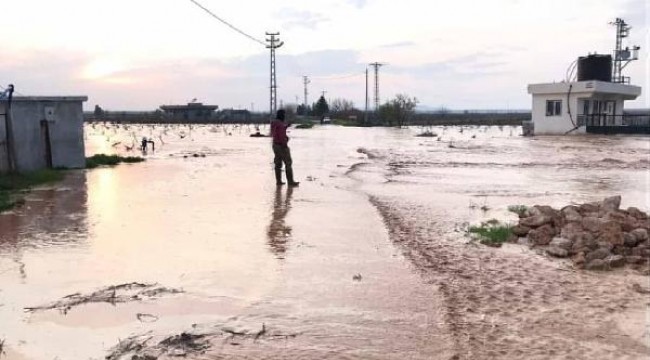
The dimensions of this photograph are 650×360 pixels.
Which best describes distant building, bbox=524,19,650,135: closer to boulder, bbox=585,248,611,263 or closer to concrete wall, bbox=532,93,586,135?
concrete wall, bbox=532,93,586,135

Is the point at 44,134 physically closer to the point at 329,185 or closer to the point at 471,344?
the point at 329,185

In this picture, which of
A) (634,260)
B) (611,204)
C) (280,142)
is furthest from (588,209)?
(280,142)

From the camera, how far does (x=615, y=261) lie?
23.3ft

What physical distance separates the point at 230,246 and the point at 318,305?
9.02ft

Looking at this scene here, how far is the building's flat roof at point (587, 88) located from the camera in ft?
134

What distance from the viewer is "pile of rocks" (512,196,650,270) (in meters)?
7.25

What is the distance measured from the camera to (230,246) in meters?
8.29

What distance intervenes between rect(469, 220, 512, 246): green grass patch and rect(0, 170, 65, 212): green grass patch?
8.13 meters

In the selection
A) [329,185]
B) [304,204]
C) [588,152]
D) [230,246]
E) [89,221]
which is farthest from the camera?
[588,152]

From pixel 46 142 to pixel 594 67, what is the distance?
126 feet

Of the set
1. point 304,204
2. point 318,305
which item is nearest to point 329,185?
point 304,204

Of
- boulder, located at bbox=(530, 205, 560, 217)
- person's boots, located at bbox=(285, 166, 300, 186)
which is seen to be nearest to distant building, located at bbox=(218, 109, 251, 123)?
person's boots, located at bbox=(285, 166, 300, 186)

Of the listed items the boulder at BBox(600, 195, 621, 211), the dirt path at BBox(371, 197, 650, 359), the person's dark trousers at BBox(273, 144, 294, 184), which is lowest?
the dirt path at BBox(371, 197, 650, 359)

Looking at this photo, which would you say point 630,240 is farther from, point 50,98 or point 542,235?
point 50,98
